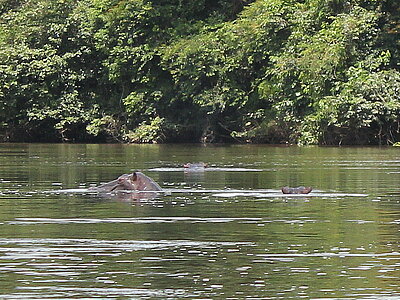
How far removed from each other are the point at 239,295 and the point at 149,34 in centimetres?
4775

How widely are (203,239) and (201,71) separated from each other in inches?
1595

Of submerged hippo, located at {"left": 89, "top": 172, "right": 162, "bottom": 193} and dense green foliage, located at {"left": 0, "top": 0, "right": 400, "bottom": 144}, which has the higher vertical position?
dense green foliage, located at {"left": 0, "top": 0, "right": 400, "bottom": 144}

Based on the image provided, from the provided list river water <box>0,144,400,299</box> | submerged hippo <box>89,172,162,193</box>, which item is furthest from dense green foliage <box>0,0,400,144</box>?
submerged hippo <box>89,172,162,193</box>

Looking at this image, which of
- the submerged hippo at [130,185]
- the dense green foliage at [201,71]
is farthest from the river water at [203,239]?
the dense green foliage at [201,71]

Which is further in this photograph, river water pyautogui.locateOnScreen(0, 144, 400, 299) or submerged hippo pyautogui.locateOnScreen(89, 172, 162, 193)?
submerged hippo pyautogui.locateOnScreen(89, 172, 162, 193)

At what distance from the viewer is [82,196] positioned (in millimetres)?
18328

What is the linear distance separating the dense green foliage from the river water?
24.5m

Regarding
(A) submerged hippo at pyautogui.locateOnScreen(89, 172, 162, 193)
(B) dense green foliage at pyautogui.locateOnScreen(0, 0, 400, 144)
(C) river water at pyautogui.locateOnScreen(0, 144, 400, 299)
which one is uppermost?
(B) dense green foliage at pyautogui.locateOnScreen(0, 0, 400, 144)

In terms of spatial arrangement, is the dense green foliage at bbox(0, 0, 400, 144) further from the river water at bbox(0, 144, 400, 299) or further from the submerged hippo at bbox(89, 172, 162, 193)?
the submerged hippo at bbox(89, 172, 162, 193)

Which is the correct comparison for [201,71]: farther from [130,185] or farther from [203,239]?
[203,239]

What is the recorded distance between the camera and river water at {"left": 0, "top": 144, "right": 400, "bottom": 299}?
9.04 metres

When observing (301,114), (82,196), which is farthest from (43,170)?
(301,114)

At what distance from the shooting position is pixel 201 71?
5238 centimetres

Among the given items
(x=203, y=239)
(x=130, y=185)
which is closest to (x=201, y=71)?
(x=130, y=185)
